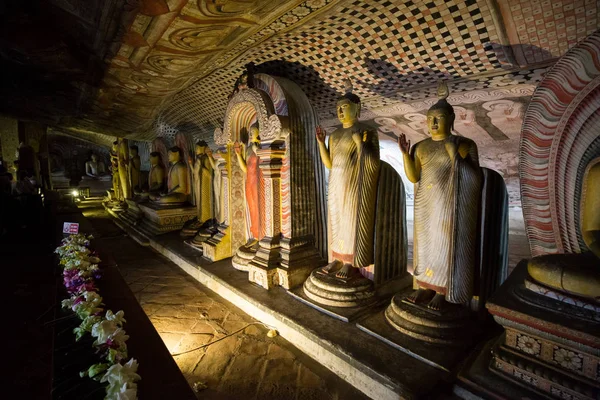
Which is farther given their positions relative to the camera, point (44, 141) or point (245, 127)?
point (44, 141)

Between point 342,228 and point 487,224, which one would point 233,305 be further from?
point 487,224

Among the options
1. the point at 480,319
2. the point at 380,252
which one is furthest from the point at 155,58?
the point at 480,319

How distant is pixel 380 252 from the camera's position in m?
3.25

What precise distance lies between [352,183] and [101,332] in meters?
2.43

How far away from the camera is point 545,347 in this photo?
1.83 meters

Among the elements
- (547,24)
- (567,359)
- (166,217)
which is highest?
(547,24)

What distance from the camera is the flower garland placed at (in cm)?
134

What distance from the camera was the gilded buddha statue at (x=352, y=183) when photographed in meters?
3.03

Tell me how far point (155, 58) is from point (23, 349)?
4210 millimetres

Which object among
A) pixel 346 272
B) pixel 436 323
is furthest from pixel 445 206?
pixel 346 272

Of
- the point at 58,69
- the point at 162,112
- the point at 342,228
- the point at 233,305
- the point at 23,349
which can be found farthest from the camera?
the point at 162,112

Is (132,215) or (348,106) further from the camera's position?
(132,215)

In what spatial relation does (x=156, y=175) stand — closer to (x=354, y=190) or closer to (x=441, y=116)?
(x=354, y=190)

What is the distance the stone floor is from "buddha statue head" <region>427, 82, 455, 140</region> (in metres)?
2.30
